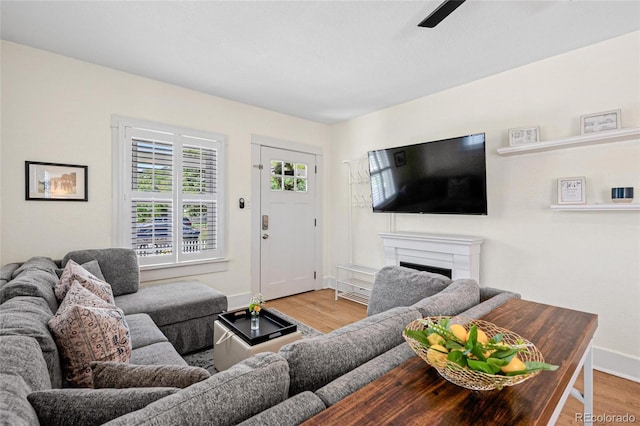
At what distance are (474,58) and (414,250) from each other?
199cm

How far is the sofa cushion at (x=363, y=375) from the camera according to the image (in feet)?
2.81

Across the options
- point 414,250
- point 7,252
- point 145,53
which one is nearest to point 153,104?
point 145,53

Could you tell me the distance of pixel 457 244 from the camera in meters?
3.03

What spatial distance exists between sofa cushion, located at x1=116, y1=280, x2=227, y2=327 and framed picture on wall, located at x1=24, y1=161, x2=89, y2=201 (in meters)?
1.05

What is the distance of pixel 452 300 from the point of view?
1.55 meters

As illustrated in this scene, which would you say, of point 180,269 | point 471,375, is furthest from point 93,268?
point 471,375

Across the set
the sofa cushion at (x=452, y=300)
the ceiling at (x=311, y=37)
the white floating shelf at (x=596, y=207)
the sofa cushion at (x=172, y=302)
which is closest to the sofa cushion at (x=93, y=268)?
the sofa cushion at (x=172, y=302)

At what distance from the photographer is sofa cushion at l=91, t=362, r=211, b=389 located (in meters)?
0.88

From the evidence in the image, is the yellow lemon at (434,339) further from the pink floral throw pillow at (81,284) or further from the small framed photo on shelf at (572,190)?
the small framed photo on shelf at (572,190)

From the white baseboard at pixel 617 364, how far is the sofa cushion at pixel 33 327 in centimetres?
354

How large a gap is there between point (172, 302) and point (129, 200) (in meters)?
1.21

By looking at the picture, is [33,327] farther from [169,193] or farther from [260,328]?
[169,193]

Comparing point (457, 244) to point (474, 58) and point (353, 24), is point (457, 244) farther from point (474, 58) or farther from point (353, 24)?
point (353, 24)

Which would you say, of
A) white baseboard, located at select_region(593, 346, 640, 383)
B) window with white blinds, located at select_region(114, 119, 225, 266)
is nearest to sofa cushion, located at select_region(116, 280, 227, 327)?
window with white blinds, located at select_region(114, 119, 225, 266)
